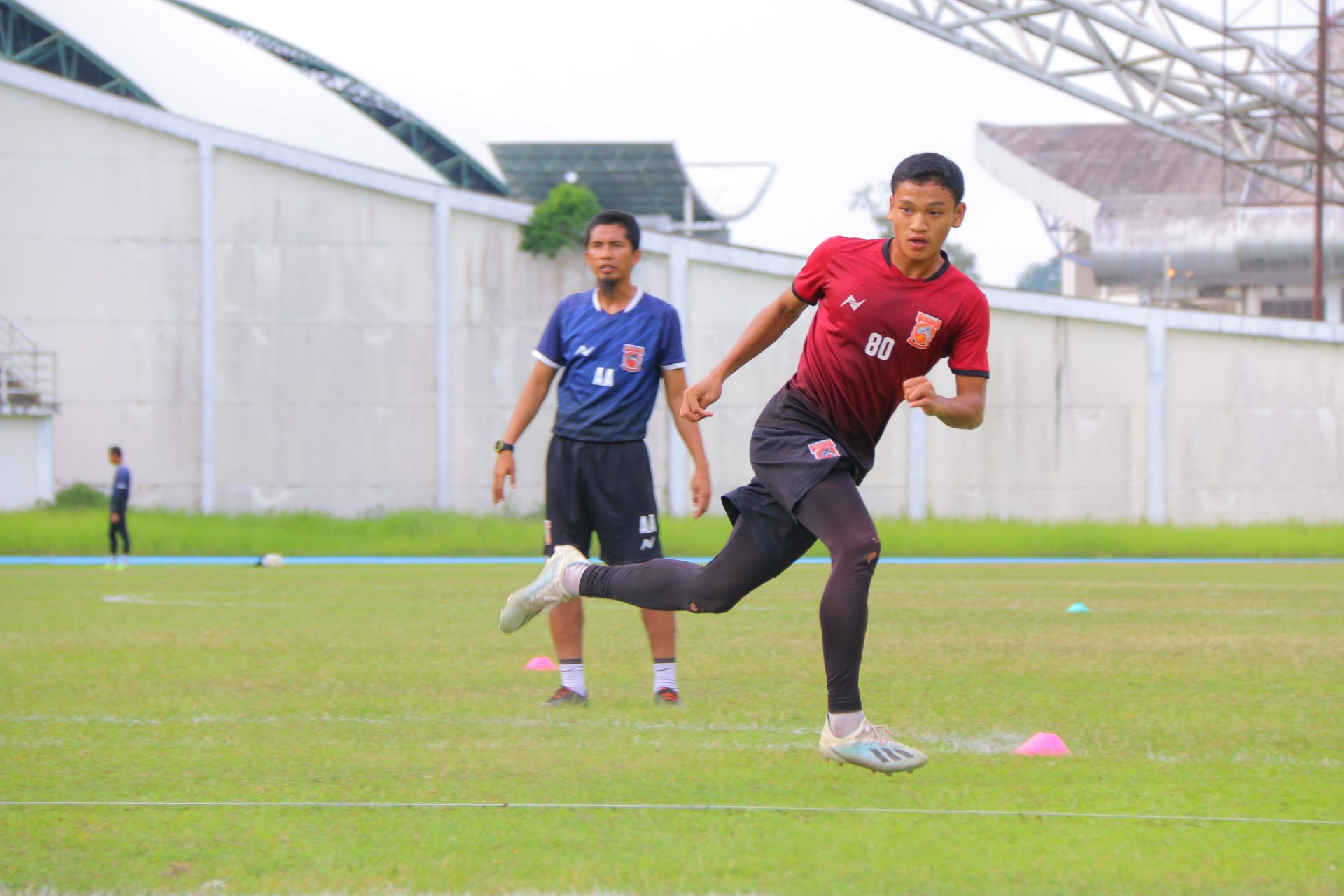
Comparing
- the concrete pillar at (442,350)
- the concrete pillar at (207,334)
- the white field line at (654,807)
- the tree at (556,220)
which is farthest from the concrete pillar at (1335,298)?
the white field line at (654,807)

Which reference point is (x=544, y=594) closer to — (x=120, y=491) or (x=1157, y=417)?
(x=120, y=491)

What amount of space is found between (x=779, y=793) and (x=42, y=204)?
27168 mm

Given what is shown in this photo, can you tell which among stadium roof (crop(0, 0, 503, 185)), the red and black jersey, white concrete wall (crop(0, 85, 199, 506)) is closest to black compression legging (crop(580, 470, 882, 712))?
the red and black jersey

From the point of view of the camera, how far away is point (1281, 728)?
555 centimetres

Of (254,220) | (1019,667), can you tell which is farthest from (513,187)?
(1019,667)

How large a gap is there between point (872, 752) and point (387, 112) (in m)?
44.1

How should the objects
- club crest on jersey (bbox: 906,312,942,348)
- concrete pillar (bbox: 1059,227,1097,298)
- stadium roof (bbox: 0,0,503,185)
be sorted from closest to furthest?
club crest on jersey (bbox: 906,312,942,348) < stadium roof (bbox: 0,0,503,185) < concrete pillar (bbox: 1059,227,1097,298)

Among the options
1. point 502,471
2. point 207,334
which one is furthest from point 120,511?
point 502,471

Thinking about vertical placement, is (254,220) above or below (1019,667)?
above

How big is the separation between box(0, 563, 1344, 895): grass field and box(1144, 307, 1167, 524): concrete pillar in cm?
1823

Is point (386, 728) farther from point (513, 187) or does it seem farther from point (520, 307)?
point (513, 187)

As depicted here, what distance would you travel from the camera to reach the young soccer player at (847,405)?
15.1 feet

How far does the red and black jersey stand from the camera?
4785mm

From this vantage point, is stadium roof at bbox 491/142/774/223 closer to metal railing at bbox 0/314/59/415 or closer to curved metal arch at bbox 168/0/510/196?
curved metal arch at bbox 168/0/510/196
